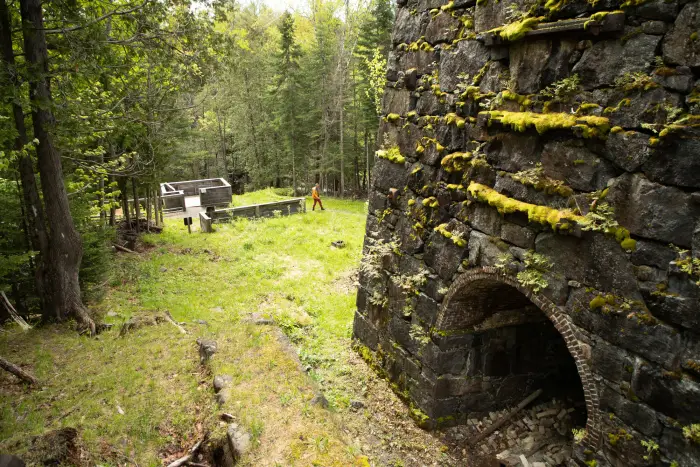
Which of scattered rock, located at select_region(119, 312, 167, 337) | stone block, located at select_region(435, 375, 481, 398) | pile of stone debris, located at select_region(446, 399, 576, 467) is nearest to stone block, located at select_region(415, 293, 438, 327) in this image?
stone block, located at select_region(435, 375, 481, 398)

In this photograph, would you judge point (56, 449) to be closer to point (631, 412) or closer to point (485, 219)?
point (485, 219)

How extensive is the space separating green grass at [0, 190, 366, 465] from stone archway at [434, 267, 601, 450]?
2.57 metres

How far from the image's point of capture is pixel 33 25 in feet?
21.0

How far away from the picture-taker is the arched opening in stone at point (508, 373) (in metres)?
6.20

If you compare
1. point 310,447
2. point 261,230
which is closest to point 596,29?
point 310,447

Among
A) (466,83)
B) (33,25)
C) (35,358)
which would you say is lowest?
(35,358)

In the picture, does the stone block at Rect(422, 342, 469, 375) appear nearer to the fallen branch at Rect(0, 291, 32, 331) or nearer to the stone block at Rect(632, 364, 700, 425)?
the stone block at Rect(632, 364, 700, 425)

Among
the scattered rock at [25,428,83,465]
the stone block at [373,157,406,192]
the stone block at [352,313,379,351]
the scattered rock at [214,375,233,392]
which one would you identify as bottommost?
the stone block at [352,313,379,351]

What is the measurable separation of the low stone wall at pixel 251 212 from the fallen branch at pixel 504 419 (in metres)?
14.1

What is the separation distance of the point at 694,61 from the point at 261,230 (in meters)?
15.6

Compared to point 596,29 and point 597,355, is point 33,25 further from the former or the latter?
point 597,355

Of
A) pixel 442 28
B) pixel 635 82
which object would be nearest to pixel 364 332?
pixel 442 28

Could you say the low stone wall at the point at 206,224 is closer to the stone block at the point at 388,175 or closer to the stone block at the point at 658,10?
the stone block at the point at 388,175

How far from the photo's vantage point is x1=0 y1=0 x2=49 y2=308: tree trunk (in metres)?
6.27
